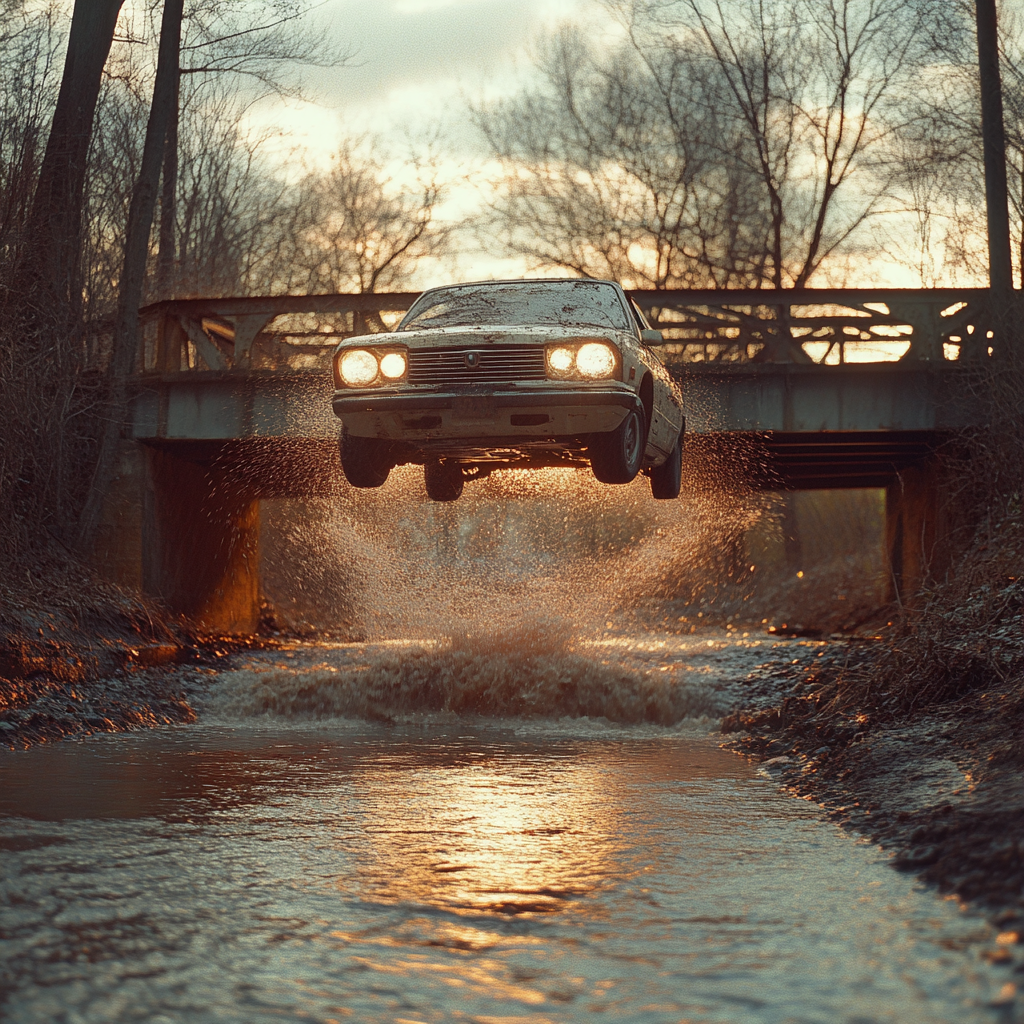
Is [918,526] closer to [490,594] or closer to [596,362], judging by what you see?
[490,594]

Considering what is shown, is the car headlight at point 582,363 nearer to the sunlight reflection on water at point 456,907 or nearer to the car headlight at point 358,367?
the car headlight at point 358,367

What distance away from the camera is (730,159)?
29328mm

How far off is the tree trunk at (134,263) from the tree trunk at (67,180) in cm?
90

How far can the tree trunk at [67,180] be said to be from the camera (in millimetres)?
17578

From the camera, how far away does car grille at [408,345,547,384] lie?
848cm

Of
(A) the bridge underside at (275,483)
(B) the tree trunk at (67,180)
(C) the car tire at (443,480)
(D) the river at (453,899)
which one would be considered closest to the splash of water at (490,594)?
(A) the bridge underside at (275,483)

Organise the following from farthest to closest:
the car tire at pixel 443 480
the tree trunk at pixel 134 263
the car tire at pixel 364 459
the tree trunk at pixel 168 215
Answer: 1. the tree trunk at pixel 168 215
2. the tree trunk at pixel 134 263
3. the car tire at pixel 443 480
4. the car tire at pixel 364 459

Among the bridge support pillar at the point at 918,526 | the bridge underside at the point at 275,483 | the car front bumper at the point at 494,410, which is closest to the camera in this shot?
the car front bumper at the point at 494,410

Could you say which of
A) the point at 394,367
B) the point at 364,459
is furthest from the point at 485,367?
the point at 364,459

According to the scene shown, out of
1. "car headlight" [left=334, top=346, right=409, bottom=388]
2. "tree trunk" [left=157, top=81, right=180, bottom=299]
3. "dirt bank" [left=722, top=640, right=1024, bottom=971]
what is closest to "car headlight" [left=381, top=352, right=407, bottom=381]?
"car headlight" [left=334, top=346, right=409, bottom=388]

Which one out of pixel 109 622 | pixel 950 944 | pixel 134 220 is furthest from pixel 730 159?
pixel 950 944

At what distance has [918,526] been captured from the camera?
19.8 metres

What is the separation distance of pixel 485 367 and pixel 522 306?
4.74 feet

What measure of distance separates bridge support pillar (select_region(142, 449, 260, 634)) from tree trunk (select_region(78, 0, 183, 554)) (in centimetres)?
67
